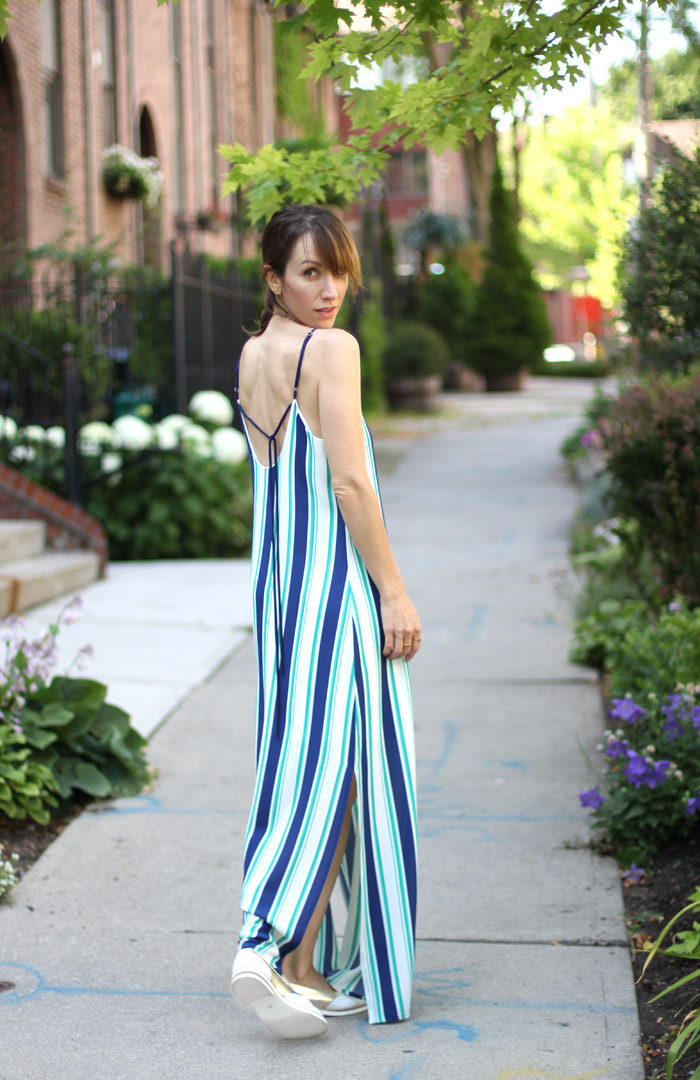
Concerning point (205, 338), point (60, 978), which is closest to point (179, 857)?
point (60, 978)

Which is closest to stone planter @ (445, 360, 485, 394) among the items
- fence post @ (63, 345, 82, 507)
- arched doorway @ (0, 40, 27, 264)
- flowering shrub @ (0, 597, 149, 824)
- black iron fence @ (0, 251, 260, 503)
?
arched doorway @ (0, 40, 27, 264)

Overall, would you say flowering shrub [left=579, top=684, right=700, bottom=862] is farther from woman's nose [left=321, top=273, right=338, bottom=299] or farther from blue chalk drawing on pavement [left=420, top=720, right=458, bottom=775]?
woman's nose [left=321, top=273, right=338, bottom=299]

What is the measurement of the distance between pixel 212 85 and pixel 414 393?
6434mm

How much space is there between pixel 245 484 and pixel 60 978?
6391 mm

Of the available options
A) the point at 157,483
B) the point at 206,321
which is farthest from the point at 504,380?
the point at 157,483

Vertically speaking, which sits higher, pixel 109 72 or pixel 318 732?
pixel 109 72

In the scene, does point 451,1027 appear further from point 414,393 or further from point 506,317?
point 506,317

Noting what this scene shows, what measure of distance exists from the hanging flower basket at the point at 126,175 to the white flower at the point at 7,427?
6.13 meters

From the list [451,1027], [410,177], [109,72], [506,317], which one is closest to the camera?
[451,1027]

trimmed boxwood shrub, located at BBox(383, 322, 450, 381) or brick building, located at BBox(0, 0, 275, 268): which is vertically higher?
brick building, located at BBox(0, 0, 275, 268)

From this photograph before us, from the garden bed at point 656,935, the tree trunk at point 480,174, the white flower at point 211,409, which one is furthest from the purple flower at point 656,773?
the tree trunk at point 480,174

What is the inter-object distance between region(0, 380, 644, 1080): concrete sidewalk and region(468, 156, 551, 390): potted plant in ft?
70.9

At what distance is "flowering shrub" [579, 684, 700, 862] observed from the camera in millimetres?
3516

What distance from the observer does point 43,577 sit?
22.7 feet
